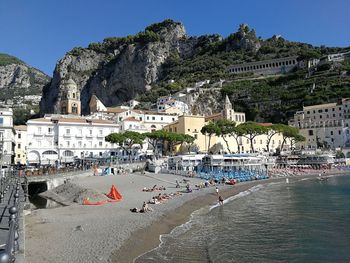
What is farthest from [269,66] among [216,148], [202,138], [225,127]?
[225,127]

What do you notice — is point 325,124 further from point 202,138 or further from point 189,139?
point 189,139

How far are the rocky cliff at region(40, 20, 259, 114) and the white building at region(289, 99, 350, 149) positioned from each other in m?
63.2

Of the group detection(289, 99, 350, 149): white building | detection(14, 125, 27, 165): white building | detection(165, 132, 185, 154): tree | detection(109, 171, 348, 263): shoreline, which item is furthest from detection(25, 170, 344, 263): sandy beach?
detection(289, 99, 350, 149): white building

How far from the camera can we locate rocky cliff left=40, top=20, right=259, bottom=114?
456 ft

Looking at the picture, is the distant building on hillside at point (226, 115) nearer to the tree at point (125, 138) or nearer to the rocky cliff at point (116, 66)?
the tree at point (125, 138)

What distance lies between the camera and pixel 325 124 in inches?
3538

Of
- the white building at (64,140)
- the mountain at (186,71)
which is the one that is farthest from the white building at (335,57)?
the white building at (64,140)

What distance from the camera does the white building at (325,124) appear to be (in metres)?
87.6

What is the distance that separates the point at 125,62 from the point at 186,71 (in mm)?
25526

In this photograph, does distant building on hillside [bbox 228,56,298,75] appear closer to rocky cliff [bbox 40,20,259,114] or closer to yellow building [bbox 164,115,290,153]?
rocky cliff [bbox 40,20,259,114]

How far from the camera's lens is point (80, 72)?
151m

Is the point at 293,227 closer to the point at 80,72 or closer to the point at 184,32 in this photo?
the point at 80,72

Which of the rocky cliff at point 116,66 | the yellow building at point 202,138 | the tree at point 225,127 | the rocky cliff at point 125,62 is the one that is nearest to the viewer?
the tree at point 225,127

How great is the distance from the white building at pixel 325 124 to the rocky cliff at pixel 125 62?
6320cm
